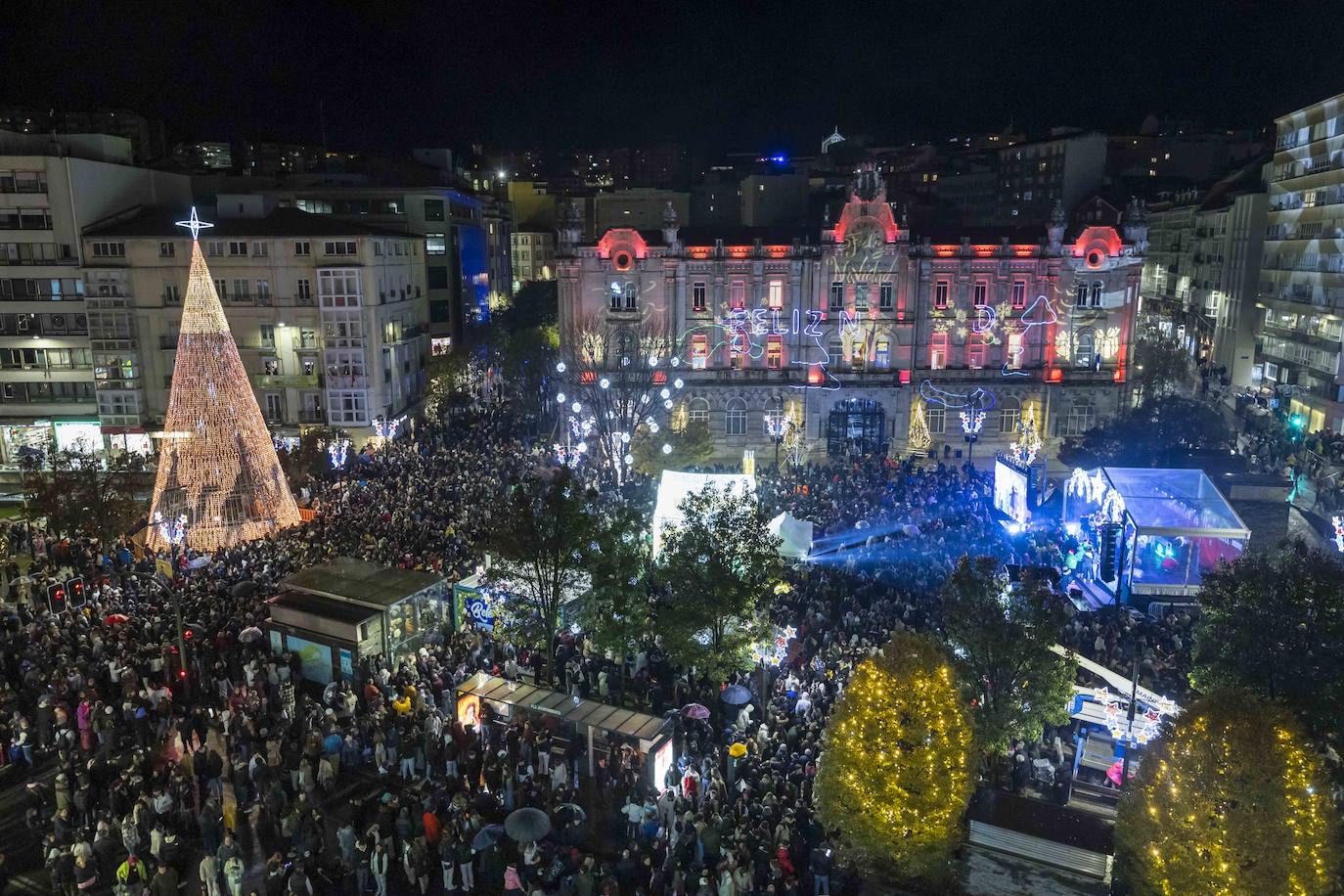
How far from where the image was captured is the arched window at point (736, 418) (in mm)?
48906

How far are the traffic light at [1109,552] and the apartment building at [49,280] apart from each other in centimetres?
4418

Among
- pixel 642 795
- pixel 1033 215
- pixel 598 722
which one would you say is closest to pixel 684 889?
pixel 642 795

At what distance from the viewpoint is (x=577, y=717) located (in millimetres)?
18172

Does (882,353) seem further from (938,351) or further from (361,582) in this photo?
(361,582)

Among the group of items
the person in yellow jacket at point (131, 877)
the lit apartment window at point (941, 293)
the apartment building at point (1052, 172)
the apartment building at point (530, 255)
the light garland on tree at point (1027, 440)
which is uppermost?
the apartment building at point (1052, 172)

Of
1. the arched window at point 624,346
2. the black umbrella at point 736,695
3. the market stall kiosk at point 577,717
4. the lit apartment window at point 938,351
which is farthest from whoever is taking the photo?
the lit apartment window at point 938,351

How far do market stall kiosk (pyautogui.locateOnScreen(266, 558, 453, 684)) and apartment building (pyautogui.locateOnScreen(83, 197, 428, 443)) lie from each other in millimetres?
24025

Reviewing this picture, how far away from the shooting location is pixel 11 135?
145 feet

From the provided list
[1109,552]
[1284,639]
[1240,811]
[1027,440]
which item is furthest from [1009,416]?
[1240,811]

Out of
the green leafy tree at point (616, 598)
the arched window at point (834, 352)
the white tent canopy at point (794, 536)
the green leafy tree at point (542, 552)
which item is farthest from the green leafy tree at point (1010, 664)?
the arched window at point (834, 352)

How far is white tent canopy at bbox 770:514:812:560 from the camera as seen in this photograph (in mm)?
27469

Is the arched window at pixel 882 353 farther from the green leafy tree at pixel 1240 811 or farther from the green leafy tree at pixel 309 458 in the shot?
the green leafy tree at pixel 1240 811

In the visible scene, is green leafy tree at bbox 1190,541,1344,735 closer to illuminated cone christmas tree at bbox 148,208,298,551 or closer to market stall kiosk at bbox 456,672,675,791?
market stall kiosk at bbox 456,672,675,791

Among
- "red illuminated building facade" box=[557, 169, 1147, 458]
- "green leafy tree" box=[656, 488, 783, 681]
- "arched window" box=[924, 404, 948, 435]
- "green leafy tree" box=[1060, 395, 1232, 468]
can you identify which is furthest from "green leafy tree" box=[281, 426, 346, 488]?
"green leafy tree" box=[1060, 395, 1232, 468]
